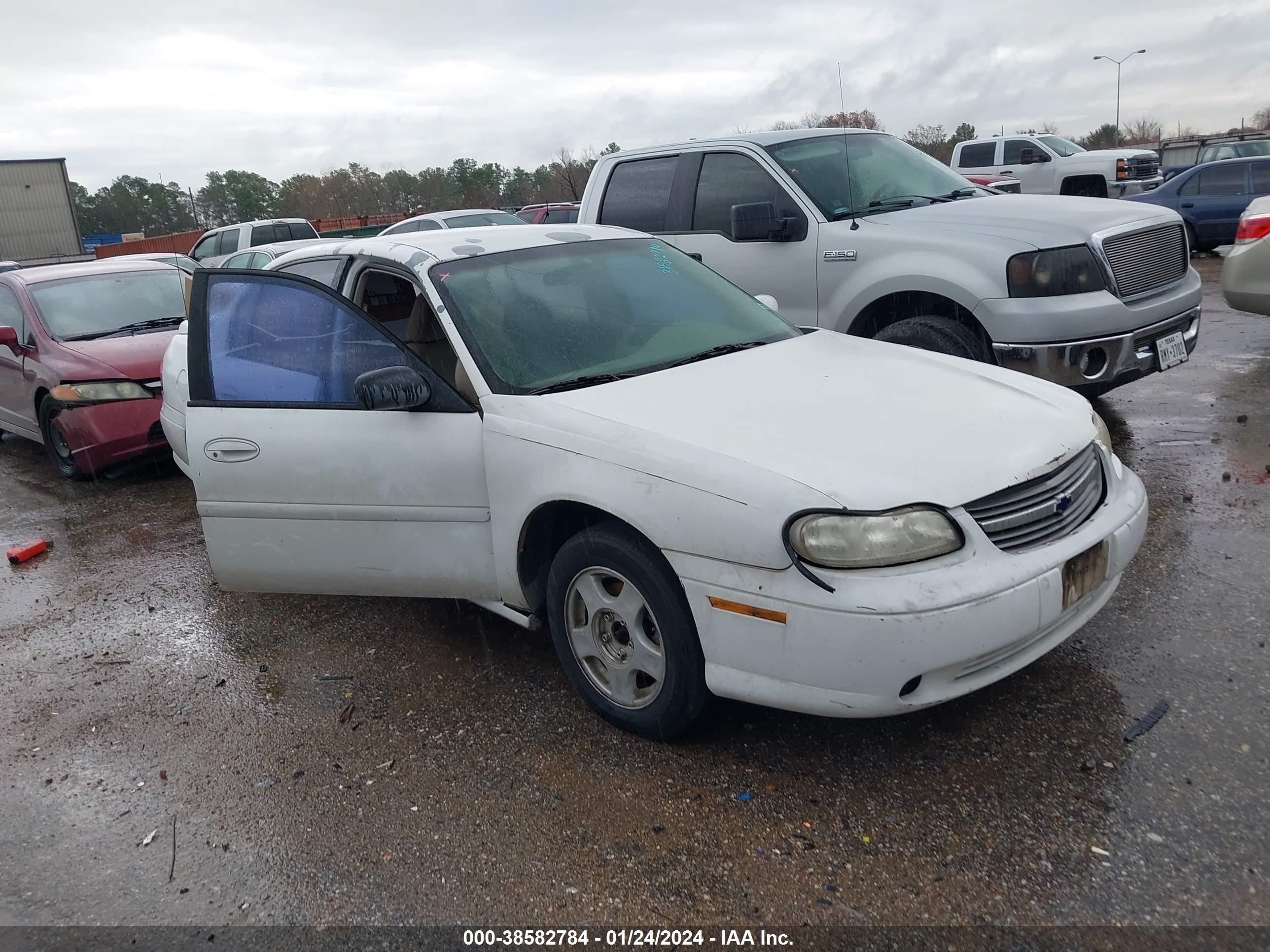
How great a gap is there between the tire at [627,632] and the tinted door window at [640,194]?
4.22 metres

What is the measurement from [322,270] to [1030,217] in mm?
4009

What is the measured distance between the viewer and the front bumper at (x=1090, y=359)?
531 cm

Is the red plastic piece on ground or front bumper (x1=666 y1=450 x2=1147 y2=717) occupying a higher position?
front bumper (x1=666 y1=450 x2=1147 y2=717)

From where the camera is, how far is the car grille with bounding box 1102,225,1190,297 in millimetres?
5547

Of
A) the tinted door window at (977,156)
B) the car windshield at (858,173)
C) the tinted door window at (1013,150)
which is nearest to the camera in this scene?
the car windshield at (858,173)

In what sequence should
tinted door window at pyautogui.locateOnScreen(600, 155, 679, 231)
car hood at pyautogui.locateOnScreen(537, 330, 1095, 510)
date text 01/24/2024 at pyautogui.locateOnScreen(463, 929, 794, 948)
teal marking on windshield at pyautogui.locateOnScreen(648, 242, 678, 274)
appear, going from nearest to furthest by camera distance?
1. date text 01/24/2024 at pyautogui.locateOnScreen(463, 929, 794, 948)
2. car hood at pyautogui.locateOnScreen(537, 330, 1095, 510)
3. teal marking on windshield at pyautogui.locateOnScreen(648, 242, 678, 274)
4. tinted door window at pyautogui.locateOnScreen(600, 155, 679, 231)

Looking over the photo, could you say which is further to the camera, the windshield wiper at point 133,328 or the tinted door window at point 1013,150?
the tinted door window at point 1013,150

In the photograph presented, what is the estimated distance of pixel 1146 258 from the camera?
5.76m

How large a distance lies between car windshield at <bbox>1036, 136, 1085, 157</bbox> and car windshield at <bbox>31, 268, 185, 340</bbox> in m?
16.5

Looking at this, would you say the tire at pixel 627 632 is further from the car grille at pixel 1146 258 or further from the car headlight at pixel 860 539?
the car grille at pixel 1146 258

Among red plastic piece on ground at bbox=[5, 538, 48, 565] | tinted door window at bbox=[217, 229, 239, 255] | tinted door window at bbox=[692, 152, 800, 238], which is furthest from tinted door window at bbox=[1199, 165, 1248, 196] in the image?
tinted door window at bbox=[217, 229, 239, 255]

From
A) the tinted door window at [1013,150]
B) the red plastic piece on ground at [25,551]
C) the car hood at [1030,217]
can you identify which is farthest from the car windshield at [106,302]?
the tinted door window at [1013,150]

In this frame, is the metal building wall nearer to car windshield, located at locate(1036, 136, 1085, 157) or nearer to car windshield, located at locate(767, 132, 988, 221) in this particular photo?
car windshield, located at locate(1036, 136, 1085, 157)

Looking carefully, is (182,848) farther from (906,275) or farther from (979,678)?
(906,275)
